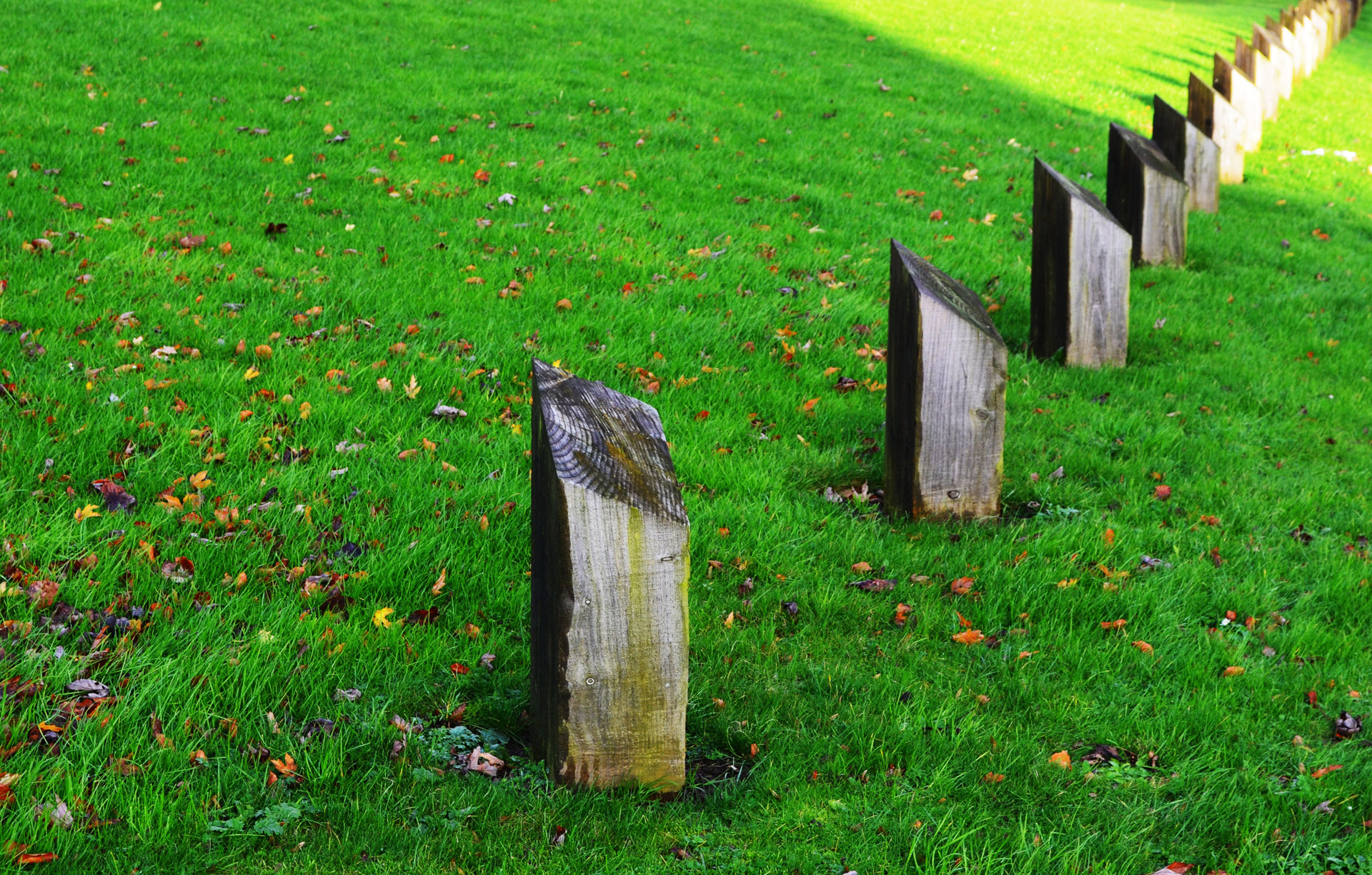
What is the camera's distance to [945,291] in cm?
390

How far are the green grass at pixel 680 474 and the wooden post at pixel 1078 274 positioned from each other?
21 centimetres

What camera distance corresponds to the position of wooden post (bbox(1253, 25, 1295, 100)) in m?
15.9

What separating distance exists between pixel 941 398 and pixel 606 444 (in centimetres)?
197

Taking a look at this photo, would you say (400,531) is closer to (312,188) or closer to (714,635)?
(714,635)

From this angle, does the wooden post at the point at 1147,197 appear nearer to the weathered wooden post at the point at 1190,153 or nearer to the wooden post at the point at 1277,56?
the weathered wooden post at the point at 1190,153

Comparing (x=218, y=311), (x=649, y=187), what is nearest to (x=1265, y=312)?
(x=649, y=187)

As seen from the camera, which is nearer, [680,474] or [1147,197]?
[680,474]

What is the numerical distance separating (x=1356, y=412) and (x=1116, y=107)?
10925mm

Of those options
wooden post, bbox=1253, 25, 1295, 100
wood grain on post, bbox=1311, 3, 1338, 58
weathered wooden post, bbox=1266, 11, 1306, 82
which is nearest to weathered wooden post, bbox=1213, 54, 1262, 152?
wooden post, bbox=1253, 25, 1295, 100

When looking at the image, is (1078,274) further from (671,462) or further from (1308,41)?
A: (1308,41)

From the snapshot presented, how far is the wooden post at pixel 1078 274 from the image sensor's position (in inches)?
217

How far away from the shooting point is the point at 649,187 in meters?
8.31

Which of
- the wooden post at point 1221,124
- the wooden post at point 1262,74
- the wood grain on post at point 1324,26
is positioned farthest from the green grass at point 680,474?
the wood grain on post at point 1324,26

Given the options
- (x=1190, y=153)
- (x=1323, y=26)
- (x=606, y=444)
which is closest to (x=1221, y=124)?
(x=1190, y=153)
